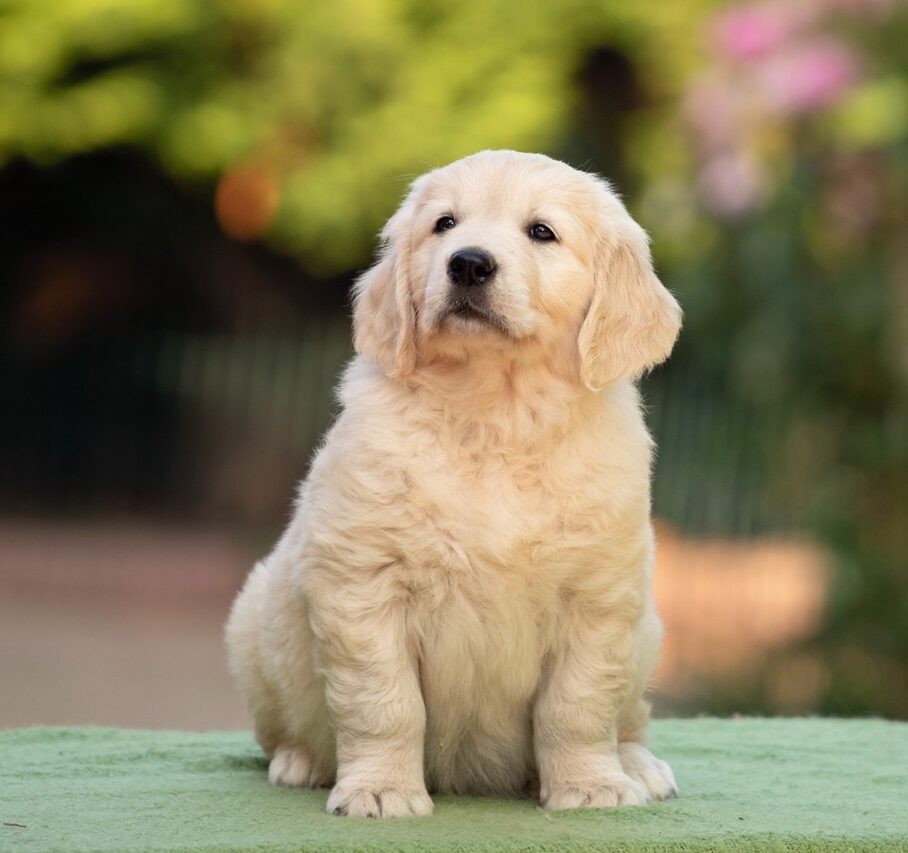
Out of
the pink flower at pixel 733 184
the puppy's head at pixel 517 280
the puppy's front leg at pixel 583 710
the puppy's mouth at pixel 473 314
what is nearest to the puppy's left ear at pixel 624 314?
the puppy's head at pixel 517 280

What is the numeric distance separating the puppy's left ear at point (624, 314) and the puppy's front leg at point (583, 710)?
644 mm

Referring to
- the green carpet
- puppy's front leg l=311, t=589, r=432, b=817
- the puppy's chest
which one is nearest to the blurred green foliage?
the green carpet

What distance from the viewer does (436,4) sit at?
13.1 meters

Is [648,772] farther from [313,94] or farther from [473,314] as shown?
[313,94]

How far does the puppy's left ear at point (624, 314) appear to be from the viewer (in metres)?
4.19

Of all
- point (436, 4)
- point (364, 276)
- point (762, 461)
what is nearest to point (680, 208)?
point (762, 461)

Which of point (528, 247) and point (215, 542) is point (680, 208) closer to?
point (215, 542)

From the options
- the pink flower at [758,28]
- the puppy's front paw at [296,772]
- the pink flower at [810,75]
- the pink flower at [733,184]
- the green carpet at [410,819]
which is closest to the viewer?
the green carpet at [410,819]

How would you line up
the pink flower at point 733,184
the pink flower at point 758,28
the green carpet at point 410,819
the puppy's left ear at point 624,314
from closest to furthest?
the green carpet at point 410,819 < the puppy's left ear at point 624,314 < the pink flower at point 733,184 < the pink flower at point 758,28

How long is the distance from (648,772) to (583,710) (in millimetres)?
424

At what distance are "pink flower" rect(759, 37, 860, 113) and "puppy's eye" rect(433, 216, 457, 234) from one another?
5.87 metres

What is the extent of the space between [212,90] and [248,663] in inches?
350

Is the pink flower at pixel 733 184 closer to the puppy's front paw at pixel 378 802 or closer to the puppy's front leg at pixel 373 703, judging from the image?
the puppy's front leg at pixel 373 703

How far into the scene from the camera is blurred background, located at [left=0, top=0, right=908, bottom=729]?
30.4ft
